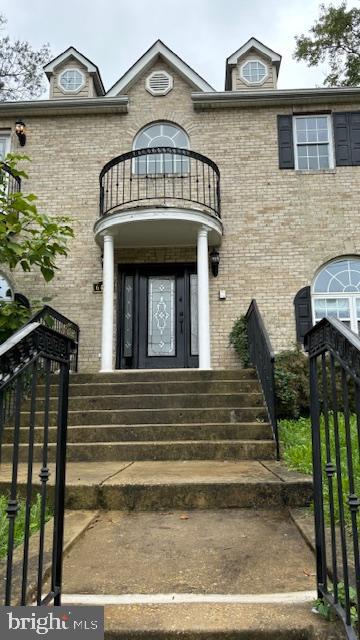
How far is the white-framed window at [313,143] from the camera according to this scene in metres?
9.80

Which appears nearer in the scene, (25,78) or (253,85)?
(253,85)

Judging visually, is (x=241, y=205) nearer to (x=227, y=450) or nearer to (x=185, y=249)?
(x=185, y=249)

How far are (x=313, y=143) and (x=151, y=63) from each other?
4.18 metres

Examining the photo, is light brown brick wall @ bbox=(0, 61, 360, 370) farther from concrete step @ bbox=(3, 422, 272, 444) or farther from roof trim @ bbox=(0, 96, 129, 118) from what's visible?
concrete step @ bbox=(3, 422, 272, 444)

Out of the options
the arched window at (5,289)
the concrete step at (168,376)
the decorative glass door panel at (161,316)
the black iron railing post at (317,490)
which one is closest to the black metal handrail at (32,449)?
the black iron railing post at (317,490)

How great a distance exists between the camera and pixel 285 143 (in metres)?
9.75

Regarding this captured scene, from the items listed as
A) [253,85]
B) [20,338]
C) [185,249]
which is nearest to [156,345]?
[185,249]

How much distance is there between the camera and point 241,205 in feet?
31.1

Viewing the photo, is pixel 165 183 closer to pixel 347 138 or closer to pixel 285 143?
pixel 285 143

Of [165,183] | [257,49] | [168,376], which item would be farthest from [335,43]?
[168,376]

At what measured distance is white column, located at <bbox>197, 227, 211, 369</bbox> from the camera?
314 inches

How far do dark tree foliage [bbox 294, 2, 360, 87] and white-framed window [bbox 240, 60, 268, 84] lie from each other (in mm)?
6646

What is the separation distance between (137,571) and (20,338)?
1432 millimetres

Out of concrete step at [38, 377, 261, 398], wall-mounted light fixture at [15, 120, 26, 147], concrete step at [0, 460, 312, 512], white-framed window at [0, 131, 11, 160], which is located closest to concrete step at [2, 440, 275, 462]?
concrete step at [0, 460, 312, 512]
